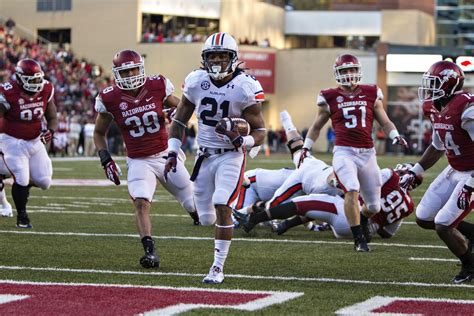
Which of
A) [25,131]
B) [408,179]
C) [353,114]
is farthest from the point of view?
[25,131]

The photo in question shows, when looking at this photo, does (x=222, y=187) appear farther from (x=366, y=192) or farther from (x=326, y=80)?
(x=326, y=80)

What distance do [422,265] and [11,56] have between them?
28.1 metres

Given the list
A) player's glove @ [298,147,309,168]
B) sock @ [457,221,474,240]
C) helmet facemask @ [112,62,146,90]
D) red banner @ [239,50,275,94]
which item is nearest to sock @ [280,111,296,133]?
player's glove @ [298,147,309,168]

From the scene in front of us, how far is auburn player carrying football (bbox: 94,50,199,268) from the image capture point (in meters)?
8.37

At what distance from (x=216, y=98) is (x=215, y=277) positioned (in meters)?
1.26

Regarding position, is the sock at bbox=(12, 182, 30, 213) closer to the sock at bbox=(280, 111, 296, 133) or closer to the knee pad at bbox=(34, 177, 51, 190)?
the knee pad at bbox=(34, 177, 51, 190)

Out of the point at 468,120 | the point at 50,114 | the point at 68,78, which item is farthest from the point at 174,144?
the point at 68,78

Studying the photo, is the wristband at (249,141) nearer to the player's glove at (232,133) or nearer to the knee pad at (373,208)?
the player's glove at (232,133)

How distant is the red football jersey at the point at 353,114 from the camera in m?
9.95

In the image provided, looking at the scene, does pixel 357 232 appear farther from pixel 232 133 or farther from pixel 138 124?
pixel 232 133

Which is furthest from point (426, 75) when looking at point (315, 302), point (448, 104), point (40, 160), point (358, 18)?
point (358, 18)

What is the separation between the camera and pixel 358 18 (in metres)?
Result: 49.5

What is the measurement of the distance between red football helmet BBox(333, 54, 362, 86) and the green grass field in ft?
4.89

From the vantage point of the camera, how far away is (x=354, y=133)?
392 inches
